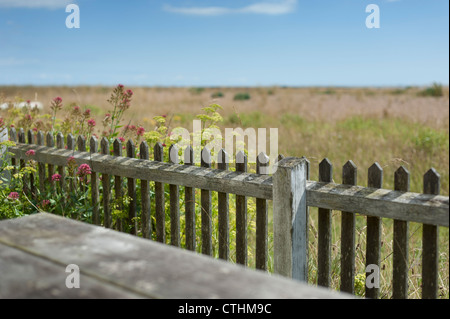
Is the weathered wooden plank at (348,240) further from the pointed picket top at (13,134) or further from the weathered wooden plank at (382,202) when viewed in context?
the pointed picket top at (13,134)

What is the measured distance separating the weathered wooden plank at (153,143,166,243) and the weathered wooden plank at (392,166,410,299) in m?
1.74

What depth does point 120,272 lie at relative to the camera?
4.55 feet

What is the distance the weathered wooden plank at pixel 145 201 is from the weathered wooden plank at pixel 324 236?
1432 mm

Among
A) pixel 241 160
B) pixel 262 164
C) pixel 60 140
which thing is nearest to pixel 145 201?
pixel 241 160

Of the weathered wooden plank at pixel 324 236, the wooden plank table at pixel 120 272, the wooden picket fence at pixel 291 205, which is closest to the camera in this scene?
the wooden plank table at pixel 120 272

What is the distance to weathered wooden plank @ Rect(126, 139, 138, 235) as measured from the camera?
3.87 metres

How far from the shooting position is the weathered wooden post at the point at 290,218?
2.78m

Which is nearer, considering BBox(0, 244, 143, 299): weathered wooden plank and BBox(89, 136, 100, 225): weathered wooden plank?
BBox(0, 244, 143, 299): weathered wooden plank

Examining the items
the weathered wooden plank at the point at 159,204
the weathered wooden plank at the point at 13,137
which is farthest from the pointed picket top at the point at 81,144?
the weathered wooden plank at the point at 13,137

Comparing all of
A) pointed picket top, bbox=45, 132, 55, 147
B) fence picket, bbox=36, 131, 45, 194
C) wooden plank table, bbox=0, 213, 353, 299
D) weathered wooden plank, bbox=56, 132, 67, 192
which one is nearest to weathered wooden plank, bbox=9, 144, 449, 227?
weathered wooden plank, bbox=56, 132, 67, 192

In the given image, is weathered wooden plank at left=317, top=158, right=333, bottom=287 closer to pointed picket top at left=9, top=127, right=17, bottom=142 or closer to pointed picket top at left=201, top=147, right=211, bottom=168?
pointed picket top at left=201, top=147, right=211, bottom=168

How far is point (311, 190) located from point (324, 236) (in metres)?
0.33
